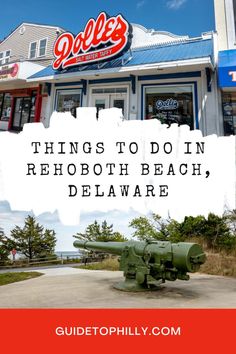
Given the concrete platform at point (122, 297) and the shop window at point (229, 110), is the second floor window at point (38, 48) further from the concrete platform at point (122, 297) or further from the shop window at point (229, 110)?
the concrete platform at point (122, 297)

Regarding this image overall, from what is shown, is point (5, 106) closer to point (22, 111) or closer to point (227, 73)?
point (22, 111)

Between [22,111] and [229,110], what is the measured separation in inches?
346

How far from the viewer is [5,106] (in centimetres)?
1388

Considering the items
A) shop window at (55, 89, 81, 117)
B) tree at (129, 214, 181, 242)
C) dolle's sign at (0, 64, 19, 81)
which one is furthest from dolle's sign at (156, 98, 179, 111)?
dolle's sign at (0, 64, 19, 81)

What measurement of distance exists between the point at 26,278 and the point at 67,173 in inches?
143

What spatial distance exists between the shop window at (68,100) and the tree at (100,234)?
5480mm

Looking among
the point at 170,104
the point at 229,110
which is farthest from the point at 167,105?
the point at 229,110

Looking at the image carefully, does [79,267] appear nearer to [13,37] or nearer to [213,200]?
[213,200]

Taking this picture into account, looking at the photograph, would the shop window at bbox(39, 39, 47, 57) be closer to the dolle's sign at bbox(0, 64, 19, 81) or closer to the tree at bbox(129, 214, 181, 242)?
the dolle's sign at bbox(0, 64, 19, 81)

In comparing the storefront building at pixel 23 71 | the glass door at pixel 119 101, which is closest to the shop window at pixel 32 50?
the storefront building at pixel 23 71

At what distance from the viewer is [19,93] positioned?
1280 centimetres

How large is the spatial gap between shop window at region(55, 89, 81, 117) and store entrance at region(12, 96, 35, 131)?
2.42 m
